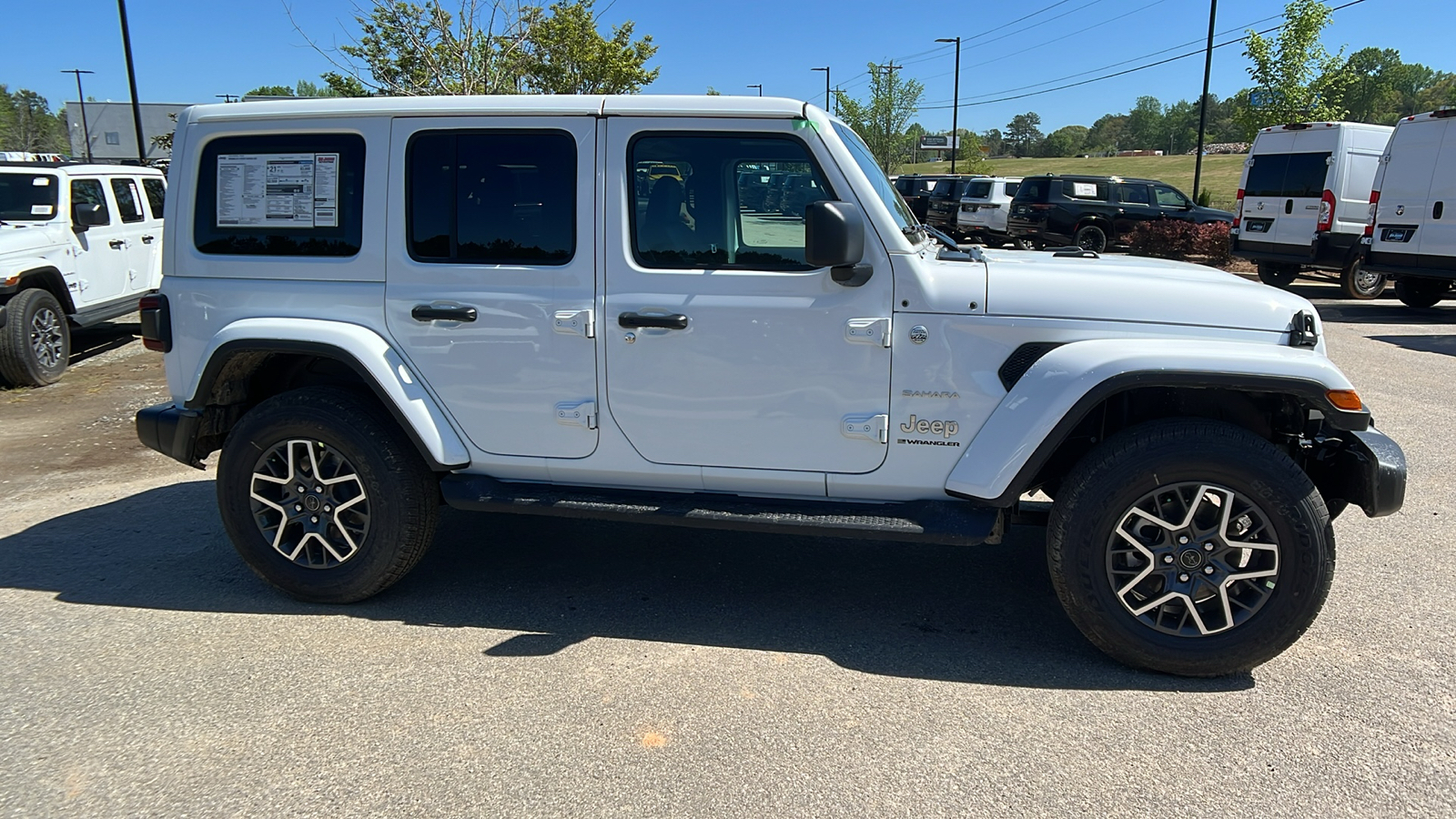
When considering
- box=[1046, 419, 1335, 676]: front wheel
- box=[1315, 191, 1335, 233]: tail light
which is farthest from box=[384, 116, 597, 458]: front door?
box=[1315, 191, 1335, 233]: tail light

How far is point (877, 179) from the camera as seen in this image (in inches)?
156

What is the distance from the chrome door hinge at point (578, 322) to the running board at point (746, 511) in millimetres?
662

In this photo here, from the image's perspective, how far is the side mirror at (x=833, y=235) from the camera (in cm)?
342

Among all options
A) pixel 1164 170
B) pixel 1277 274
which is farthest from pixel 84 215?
pixel 1164 170

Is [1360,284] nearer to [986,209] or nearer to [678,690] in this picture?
[986,209]

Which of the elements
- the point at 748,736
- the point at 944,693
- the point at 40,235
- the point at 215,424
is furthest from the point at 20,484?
the point at 944,693

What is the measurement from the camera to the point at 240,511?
4.14m

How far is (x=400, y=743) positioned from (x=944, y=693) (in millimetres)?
1829

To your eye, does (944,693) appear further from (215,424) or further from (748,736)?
(215,424)

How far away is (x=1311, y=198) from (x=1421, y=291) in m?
1.98

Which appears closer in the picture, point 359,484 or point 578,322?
point 578,322

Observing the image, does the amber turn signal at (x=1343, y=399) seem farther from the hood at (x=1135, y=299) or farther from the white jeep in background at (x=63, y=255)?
the white jeep in background at (x=63, y=255)

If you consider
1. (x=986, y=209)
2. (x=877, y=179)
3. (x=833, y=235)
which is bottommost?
(x=833, y=235)

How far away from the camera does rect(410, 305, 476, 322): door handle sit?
3889 mm
